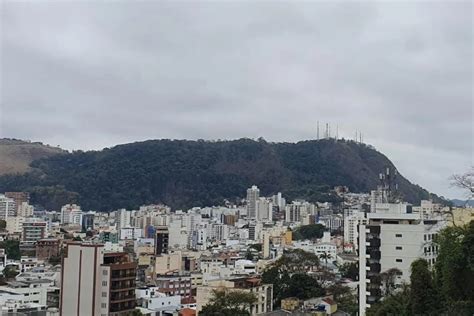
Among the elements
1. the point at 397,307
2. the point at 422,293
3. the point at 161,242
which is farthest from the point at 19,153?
the point at 422,293

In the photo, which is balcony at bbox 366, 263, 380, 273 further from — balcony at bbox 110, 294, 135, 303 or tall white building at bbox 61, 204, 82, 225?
tall white building at bbox 61, 204, 82, 225

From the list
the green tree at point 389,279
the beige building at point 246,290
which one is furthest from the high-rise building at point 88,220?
the green tree at point 389,279

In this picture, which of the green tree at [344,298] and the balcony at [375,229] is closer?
the balcony at [375,229]

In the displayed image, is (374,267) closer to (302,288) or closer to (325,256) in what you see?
(302,288)

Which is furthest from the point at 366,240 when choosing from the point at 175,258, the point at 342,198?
the point at 342,198

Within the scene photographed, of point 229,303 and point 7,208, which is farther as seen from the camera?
point 7,208

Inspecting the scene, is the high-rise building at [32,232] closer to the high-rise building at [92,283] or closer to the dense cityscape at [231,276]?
the dense cityscape at [231,276]

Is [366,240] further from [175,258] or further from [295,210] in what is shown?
[295,210]
